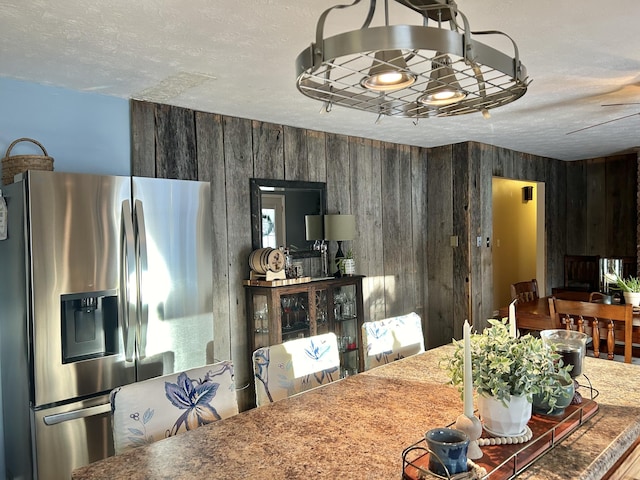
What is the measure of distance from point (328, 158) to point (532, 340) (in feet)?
9.79

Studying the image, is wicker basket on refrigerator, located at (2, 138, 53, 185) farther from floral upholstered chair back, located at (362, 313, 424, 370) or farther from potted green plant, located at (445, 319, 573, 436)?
potted green plant, located at (445, 319, 573, 436)

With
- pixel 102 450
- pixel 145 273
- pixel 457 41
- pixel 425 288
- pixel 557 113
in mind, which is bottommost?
pixel 102 450

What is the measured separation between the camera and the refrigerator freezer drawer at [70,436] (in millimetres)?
2180

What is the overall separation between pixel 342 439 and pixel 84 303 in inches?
59.9

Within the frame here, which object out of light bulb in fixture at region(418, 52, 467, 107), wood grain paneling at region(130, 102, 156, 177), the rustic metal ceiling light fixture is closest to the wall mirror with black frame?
wood grain paneling at region(130, 102, 156, 177)

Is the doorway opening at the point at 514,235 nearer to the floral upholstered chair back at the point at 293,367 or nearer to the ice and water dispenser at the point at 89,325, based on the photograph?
the floral upholstered chair back at the point at 293,367

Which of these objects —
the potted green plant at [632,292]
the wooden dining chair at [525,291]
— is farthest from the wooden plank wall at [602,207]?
the potted green plant at [632,292]

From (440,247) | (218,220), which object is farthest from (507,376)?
(440,247)

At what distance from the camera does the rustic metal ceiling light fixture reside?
99 centimetres

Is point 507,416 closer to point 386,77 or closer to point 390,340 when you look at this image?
point 386,77

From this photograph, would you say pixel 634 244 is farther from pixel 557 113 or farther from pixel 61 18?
pixel 61 18

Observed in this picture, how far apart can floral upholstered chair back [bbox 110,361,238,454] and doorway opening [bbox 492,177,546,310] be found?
5068 millimetres

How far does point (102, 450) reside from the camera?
2.35m

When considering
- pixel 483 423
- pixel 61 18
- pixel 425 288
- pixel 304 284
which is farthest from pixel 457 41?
pixel 425 288
